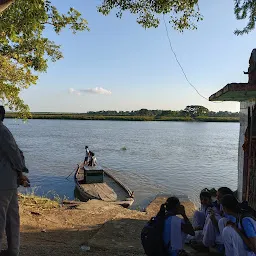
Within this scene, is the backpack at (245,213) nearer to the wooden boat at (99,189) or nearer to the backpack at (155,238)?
the backpack at (155,238)

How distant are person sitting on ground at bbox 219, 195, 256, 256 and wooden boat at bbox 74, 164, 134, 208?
9.55 metres

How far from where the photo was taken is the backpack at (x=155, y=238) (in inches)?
157

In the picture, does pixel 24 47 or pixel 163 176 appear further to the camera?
pixel 163 176

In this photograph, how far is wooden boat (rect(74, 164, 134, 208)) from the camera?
14.1 meters

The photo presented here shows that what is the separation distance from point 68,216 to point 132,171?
18.3 m

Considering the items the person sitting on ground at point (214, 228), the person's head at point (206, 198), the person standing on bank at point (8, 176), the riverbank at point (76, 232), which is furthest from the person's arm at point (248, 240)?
the person standing on bank at point (8, 176)

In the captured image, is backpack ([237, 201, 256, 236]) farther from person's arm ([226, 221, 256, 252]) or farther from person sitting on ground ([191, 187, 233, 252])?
person sitting on ground ([191, 187, 233, 252])

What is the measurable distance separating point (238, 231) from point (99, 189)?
39.5 feet

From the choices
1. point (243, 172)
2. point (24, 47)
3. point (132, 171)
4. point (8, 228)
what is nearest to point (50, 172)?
point (132, 171)

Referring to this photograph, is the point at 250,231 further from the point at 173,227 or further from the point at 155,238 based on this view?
the point at 155,238

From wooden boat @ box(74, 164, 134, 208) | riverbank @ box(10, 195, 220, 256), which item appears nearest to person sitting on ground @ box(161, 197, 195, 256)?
riverbank @ box(10, 195, 220, 256)

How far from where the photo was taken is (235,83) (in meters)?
5.46

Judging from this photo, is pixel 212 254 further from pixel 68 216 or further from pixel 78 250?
pixel 68 216

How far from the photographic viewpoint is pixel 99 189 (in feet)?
50.2
